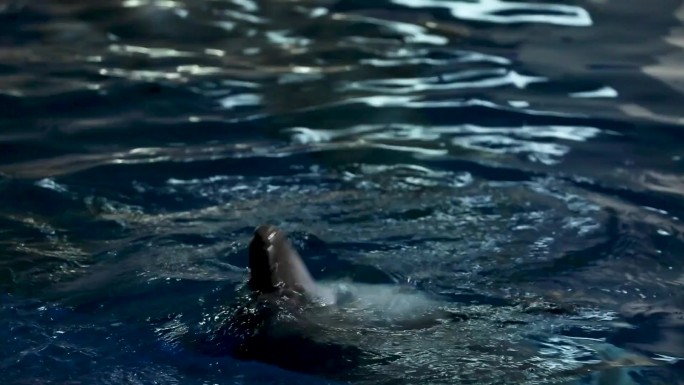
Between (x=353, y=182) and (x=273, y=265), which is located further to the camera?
(x=353, y=182)

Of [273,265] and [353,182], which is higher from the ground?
[273,265]

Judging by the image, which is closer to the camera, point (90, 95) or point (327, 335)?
point (327, 335)

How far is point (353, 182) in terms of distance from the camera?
488 cm

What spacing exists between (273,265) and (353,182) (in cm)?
187

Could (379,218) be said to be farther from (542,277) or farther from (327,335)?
(327,335)

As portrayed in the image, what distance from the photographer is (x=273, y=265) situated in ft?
10.00

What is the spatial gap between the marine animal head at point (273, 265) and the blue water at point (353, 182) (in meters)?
0.20

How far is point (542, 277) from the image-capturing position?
12.5 feet

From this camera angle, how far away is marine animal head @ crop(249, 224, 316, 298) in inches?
Answer: 119

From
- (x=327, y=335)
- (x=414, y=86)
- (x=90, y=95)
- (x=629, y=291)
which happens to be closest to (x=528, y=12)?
(x=414, y=86)

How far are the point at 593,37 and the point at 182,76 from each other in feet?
10.0

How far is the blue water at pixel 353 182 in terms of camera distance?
10.4 ft

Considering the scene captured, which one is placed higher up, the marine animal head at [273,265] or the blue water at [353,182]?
the marine animal head at [273,265]

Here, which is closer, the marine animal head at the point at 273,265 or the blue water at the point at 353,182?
the marine animal head at the point at 273,265
